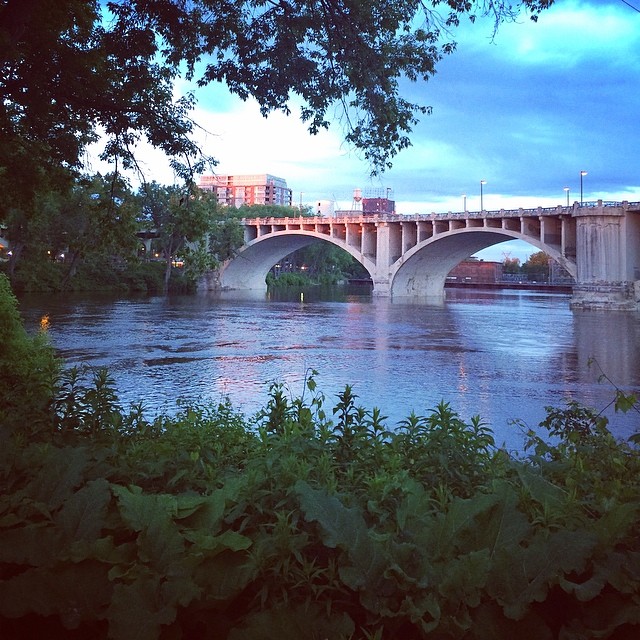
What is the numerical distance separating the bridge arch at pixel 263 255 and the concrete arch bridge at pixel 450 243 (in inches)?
4.9

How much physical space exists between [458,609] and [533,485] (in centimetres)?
108

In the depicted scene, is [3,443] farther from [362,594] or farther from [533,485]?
[533,485]

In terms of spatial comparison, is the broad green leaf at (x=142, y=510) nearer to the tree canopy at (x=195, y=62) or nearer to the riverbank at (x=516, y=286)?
the tree canopy at (x=195, y=62)

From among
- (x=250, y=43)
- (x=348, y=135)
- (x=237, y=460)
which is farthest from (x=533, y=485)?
(x=250, y=43)

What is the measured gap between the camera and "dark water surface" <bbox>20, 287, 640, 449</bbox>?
13.0 m

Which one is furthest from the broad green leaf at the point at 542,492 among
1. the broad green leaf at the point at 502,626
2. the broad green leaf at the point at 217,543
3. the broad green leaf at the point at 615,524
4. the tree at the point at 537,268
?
the tree at the point at 537,268

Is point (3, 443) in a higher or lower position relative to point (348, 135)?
lower

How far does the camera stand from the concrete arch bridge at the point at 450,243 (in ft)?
162

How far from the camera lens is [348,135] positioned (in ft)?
24.7

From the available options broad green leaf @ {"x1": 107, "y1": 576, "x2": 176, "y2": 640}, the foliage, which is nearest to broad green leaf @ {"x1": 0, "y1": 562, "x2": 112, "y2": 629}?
broad green leaf @ {"x1": 107, "y1": 576, "x2": 176, "y2": 640}

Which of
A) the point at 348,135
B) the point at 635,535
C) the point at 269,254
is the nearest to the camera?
the point at 635,535

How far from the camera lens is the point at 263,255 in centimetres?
8319

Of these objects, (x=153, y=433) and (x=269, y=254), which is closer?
(x=153, y=433)

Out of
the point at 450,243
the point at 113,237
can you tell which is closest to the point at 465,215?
the point at 450,243
